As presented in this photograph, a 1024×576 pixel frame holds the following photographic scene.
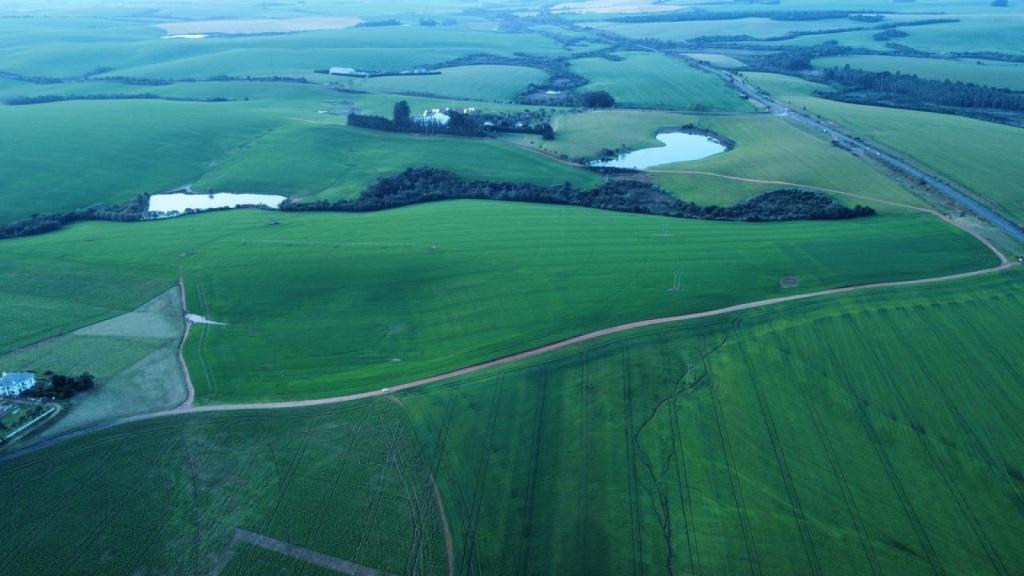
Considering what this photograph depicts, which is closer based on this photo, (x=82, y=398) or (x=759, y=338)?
(x=82, y=398)

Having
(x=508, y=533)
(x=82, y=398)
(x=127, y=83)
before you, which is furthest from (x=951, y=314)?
(x=127, y=83)

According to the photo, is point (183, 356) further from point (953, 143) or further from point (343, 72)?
point (343, 72)

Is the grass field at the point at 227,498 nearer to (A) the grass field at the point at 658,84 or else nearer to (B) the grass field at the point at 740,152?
(B) the grass field at the point at 740,152

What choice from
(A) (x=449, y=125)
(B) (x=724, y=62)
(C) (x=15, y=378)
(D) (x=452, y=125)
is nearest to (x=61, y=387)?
(C) (x=15, y=378)

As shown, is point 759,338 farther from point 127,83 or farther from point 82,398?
point 127,83

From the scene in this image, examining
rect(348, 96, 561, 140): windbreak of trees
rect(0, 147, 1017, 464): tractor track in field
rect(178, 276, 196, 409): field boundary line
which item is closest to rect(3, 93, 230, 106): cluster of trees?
rect(348, 96, 561, 140): windbreak of trees

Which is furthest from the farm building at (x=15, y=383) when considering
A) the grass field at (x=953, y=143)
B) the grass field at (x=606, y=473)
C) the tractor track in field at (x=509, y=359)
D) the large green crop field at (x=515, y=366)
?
the grass field at (x=953, y=143)

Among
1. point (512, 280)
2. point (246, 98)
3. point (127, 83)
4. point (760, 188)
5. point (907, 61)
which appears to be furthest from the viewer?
point (907, 61)
